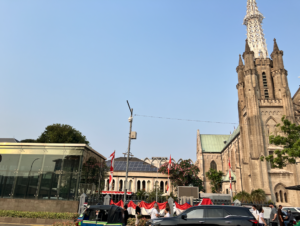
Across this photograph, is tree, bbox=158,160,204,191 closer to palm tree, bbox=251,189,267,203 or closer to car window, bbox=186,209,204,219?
palm tree, bbox=251,189,267,203

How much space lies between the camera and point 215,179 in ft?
233

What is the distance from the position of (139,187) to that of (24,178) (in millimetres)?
48625

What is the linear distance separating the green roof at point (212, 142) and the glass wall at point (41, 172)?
66364 mm

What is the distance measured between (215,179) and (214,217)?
64828 millimetres

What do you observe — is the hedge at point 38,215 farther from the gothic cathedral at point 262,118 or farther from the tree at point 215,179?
the tree at point 215,179

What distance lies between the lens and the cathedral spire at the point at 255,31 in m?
65.5

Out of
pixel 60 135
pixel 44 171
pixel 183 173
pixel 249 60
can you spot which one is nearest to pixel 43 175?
pixel 44 171

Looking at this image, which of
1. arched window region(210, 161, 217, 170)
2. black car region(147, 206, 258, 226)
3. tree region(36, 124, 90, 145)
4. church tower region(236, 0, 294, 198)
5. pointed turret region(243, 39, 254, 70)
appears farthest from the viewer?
arched window region(210, 161, 217, 170)

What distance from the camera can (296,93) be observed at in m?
54.2

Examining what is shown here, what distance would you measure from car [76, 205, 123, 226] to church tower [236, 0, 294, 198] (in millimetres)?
41852

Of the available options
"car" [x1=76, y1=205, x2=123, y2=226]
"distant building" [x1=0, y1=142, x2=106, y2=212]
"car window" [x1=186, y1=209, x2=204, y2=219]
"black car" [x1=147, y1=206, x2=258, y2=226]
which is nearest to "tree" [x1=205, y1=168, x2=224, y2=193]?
"distant building" [x1=0, y1=142, x2=106, y2=212]

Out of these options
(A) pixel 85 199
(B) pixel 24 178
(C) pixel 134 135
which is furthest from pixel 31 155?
(C) pixel 134 135

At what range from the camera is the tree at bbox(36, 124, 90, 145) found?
49.8 metres

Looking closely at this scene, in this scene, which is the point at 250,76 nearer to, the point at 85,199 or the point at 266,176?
the point at 266,176
